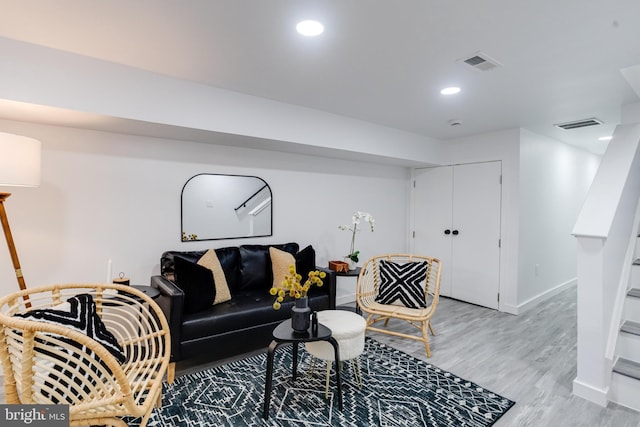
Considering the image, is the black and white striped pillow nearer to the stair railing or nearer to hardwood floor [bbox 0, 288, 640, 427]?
hardwood floor [bbox 0, 288, 640, 427]

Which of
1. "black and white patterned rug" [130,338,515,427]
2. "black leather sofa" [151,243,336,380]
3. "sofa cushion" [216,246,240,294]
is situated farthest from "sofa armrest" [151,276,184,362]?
"sofa cushion" [216,246,240,294]

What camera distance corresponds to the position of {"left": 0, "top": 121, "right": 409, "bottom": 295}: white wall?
2.61 metres

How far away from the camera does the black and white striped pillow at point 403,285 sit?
3297 millimetres

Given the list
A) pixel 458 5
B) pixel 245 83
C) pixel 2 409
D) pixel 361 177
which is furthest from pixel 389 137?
pixel 2 409

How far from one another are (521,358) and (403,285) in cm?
118

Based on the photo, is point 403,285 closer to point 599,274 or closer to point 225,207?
point 599,274

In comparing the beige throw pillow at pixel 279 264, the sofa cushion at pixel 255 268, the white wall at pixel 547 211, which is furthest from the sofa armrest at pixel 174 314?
the white wall at pixel 547 211

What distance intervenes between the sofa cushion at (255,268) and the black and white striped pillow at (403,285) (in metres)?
1.17

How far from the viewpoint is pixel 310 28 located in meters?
1.94

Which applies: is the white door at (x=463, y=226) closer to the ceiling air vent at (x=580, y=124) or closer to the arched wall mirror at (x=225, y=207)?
the ceiling air vent at (x=580, y=124)

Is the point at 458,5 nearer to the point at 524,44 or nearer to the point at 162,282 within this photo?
the point at 524,44

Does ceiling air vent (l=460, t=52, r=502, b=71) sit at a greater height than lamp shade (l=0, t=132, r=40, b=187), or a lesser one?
greater

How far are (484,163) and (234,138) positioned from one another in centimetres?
330

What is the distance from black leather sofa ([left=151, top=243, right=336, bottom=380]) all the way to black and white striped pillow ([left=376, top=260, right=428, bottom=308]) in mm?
535
